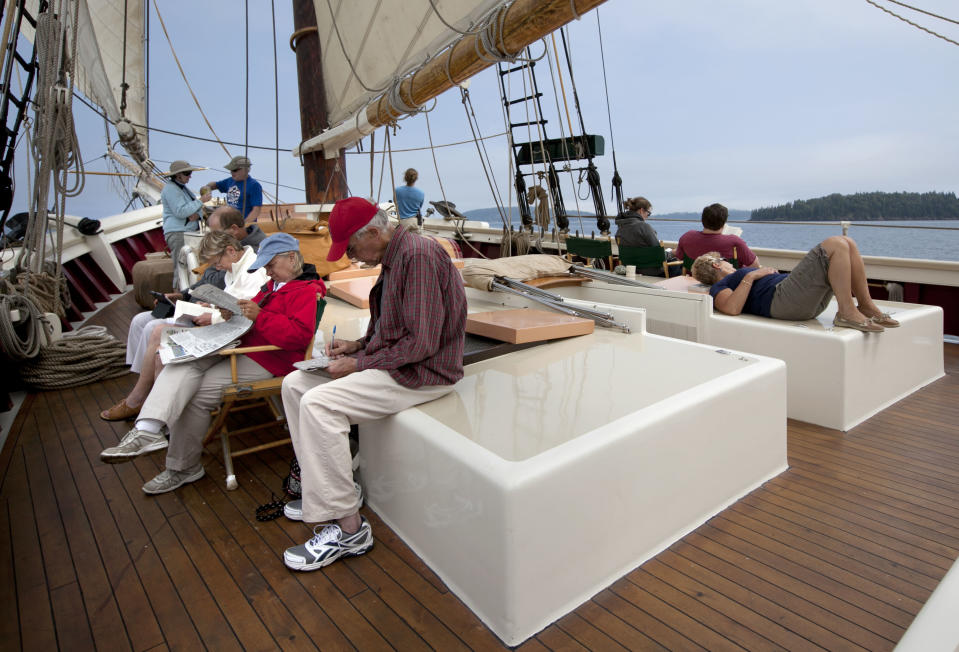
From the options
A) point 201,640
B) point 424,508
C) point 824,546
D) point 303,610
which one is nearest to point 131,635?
point 201,640

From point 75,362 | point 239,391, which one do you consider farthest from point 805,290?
point 75,362

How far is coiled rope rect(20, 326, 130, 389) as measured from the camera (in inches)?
151

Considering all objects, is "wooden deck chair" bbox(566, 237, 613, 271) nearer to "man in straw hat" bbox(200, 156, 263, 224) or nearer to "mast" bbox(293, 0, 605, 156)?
"mast" bbox(293, 0, 605, 156)

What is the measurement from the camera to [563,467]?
5.25ft

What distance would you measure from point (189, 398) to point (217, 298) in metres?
0.43

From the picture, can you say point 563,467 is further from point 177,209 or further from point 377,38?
point 177,209

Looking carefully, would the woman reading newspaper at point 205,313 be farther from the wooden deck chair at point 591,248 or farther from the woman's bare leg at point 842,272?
the wooden deck chair at point 591,248

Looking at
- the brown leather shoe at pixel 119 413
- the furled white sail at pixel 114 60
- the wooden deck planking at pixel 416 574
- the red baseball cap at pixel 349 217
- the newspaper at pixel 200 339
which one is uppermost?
the furled white sail at pixel 114 60

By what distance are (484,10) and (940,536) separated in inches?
106

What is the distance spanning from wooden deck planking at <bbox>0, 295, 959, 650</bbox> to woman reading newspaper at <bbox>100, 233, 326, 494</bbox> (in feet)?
0.42

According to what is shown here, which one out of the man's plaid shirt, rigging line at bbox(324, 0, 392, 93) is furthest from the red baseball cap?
rigging line at bbox(324, 0, 392, 93)

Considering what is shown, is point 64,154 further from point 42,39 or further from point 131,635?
point 131,635

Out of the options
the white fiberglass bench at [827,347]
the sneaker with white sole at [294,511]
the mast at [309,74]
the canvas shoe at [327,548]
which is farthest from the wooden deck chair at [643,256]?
the canvas shoe at [327,548]

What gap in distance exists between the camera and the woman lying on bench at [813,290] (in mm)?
2887
